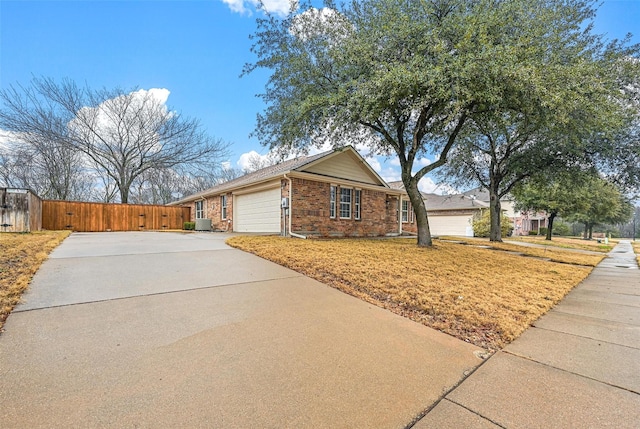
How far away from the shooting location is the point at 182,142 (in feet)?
69.3

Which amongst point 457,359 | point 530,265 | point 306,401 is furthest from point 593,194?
point 306,401

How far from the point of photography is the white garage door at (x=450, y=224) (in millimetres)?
25875

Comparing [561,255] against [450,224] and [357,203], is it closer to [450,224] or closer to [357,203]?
[357,203]

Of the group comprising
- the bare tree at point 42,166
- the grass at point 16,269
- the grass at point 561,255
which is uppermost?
the bare tree at point 42,166

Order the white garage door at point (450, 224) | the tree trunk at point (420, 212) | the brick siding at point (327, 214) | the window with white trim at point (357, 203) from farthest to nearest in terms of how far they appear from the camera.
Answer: the white garage door at point (450, 224) < the window with white trim at point (357, 203) < the brick siding at point (327, 214) < the tree trunk at point (420, 212)

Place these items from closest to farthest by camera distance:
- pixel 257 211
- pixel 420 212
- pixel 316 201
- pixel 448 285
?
1. pixel 448 285
2. pixel 420 212
3. pixel 316 201
4. pixel 257 211

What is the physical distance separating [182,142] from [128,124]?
372cm

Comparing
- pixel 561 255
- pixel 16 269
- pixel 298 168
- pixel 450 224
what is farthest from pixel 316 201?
pixel 450 224

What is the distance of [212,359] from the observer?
2475 mm

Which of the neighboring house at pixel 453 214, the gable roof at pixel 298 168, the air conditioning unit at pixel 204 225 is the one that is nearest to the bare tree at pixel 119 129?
the gable roof at pixel 298 168

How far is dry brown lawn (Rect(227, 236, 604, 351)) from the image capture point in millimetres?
3682

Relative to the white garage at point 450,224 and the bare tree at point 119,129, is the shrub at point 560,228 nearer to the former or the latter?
the white garage at point 450,224

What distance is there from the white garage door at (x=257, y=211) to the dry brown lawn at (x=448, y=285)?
15.2 feet

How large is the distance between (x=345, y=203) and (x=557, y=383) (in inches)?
454
